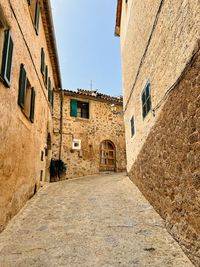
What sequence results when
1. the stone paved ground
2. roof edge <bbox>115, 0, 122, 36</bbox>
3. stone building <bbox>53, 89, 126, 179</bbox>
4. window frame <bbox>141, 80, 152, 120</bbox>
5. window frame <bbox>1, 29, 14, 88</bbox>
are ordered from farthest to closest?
stone building <bbox>53, 89, 126, 179</bbox> → roof edge <bbox>115, 0, 122, 36</bbox> → window frame <bbox>141, 80, 152, 120</bbox> → window frame <bbox>1, 29, 14, 88</bbox> → the stone paved ground

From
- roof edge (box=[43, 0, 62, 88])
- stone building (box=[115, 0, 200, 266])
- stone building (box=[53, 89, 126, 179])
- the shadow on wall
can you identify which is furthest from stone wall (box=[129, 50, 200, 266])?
stone building (box=[53, 89, 126, 179])

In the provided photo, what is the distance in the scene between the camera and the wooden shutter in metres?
4.33

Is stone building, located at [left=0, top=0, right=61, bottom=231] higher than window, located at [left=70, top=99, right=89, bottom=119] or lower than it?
lower

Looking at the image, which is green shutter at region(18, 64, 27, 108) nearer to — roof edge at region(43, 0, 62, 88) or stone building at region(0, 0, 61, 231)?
stone building at region(0, 0, 61, 231)

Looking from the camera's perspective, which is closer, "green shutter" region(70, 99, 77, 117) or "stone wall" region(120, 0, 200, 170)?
"stone wall" region(120, 0, 200, 170)

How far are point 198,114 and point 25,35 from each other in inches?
204

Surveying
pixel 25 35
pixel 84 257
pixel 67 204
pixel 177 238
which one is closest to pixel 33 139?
pixel 67 204

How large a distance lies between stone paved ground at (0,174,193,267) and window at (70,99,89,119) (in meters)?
8.78

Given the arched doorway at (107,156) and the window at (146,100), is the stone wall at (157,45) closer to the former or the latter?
the window at (146,100)

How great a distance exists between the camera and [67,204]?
627 cm

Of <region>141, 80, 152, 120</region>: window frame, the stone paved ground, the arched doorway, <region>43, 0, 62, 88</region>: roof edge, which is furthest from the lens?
the arched doorway

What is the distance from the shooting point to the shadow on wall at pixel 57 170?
12.5 m

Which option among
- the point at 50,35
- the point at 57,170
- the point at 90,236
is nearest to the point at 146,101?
the point at 90,236

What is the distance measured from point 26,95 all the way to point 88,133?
7942 millimetres
